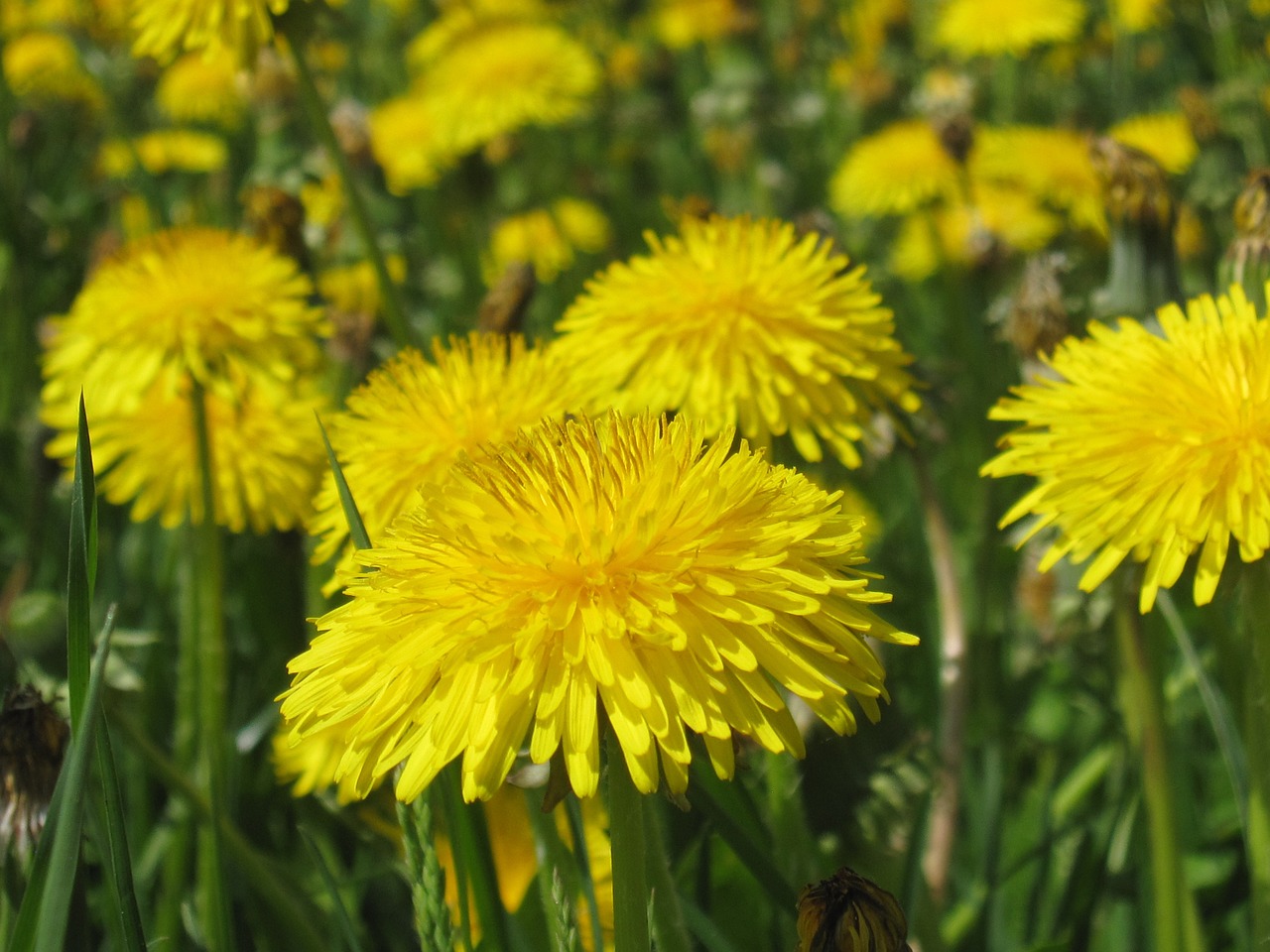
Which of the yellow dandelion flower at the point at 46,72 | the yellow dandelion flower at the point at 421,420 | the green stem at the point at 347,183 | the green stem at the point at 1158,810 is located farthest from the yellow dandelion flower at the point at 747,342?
the yellow dandelion flower at the point at 46,72

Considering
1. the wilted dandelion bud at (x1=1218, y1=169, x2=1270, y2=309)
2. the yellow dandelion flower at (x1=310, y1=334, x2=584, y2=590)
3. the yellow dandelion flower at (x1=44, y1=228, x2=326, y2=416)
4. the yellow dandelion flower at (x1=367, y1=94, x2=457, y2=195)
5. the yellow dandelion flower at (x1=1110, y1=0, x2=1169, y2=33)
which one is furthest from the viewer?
the yellow dandelion flower at (x1=1110, y1=0, x2=1169, y2=33)

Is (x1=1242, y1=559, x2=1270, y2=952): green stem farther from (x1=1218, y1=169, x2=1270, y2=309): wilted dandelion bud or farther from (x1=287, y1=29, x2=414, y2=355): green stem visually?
(x1=287, y1=29, x2=414, y2=355): green stem

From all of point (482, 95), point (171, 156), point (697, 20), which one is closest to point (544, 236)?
point (482, 95)

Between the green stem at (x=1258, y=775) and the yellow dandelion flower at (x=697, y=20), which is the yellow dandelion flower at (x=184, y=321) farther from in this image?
the yellow dandelion flower at (x=697, y=20)

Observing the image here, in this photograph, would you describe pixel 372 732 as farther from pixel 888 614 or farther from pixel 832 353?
pixel 888 614

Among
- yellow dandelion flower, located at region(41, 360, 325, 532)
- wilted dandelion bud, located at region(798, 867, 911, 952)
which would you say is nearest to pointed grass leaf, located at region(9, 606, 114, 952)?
wilted dandelion bud, located at region(798, 867, 911, 952)

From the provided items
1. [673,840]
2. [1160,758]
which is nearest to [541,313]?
[673,840]

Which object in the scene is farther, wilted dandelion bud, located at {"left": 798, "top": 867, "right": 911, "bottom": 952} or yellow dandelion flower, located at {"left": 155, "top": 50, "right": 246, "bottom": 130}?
yellow dandelion flower, located at {"left": 155, "top": 50, "right": 246, "bottom": 130}
